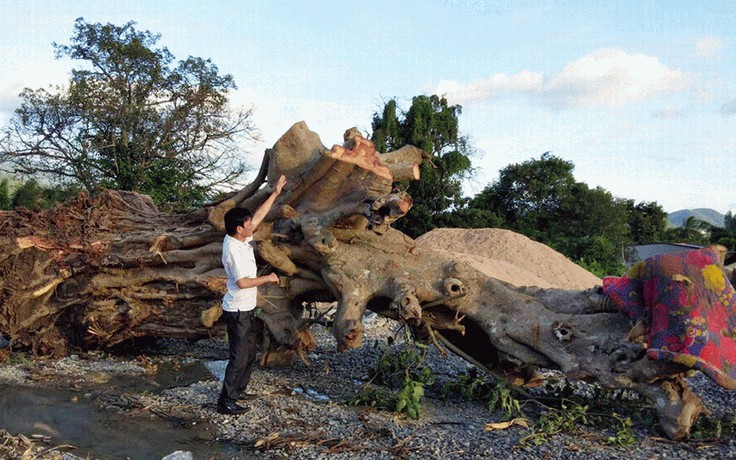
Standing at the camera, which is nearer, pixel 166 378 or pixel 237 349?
pixel 237 349

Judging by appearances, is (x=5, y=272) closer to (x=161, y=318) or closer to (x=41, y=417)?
(x=161, y=318)

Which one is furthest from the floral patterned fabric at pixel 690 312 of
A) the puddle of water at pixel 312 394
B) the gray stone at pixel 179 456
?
the gray stone at pixel 179 456

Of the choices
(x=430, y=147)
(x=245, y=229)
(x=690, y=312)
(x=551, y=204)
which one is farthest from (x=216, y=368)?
(x=551, y=204)

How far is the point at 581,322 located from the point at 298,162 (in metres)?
3.01

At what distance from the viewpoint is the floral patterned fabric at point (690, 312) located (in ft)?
16.5

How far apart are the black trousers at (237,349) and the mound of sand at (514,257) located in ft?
34.4

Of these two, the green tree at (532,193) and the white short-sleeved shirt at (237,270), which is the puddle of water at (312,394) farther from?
the green tree at (532,193)

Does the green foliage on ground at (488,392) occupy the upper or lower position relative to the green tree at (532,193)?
lower

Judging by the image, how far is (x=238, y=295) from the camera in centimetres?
570

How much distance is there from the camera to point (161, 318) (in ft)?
25.2

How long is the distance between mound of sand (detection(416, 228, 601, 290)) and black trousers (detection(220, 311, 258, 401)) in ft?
34.4

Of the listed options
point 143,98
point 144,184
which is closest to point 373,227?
point 144,184

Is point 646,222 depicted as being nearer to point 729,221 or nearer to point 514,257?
point 729,221

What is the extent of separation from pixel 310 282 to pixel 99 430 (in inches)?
93.4
